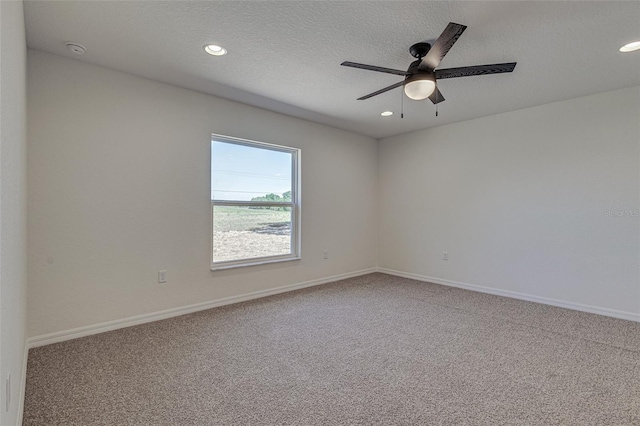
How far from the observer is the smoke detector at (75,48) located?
2.49m

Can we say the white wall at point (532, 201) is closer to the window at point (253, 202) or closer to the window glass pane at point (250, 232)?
the window at point (253, 202)

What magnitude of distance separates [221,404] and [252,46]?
8.52ft

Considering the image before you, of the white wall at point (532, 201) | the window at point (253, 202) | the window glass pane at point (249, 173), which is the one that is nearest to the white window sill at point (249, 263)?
the window at point (253, 202)

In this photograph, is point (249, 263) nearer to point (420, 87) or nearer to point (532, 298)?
point (420, 87)

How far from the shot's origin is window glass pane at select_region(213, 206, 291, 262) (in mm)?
3768

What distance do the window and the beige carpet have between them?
82 cm

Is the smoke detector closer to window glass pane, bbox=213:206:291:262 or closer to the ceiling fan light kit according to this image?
window glass pane, bbox=213:206:291:262

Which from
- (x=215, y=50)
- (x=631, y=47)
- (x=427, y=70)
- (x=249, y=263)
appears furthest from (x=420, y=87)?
(x=249, y=263)

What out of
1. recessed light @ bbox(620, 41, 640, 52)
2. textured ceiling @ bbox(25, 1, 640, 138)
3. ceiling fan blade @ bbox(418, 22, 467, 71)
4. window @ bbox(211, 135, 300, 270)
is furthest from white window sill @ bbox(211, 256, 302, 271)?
recessed light @ bbox(620, 41, 640, 52)

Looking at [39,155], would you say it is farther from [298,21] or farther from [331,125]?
[331,125]

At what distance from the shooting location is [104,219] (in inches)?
114

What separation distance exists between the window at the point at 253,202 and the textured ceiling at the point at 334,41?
2.52 ft

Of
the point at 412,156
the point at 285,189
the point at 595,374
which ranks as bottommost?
the point at 595,374

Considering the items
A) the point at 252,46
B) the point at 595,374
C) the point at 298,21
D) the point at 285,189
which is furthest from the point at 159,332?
the point at 595,374
